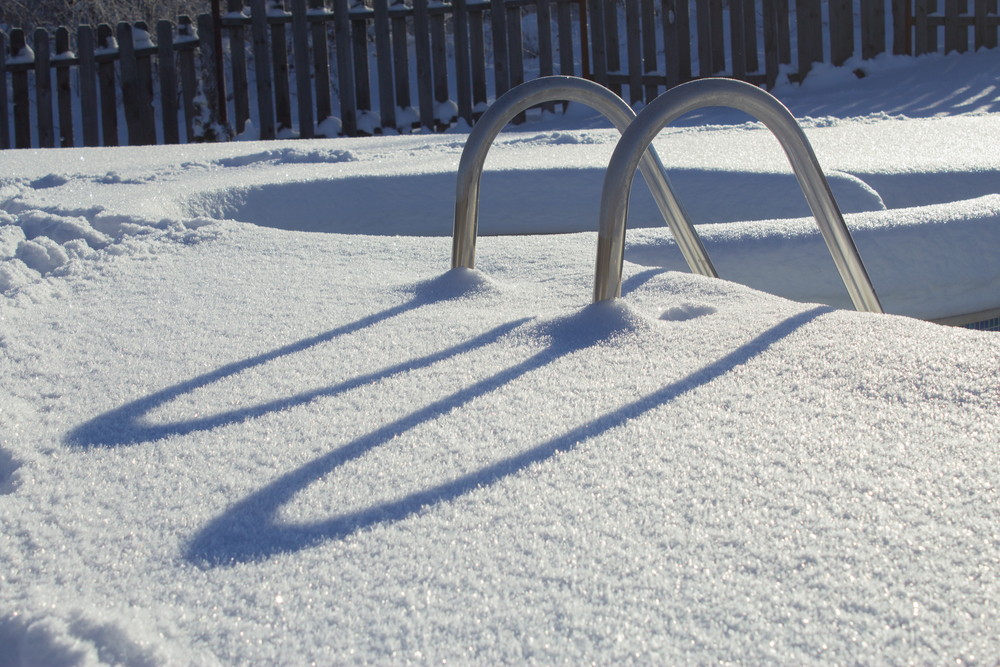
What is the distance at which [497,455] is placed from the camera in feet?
3.09

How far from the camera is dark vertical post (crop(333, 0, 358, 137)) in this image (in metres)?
6.39

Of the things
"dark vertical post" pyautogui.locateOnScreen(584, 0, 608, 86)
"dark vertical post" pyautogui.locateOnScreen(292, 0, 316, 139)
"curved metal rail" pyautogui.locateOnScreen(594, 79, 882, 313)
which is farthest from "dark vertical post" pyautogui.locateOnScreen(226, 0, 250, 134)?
"curved metal rail" pyautogui.locateOnScreen(594, 79, 882, 313)

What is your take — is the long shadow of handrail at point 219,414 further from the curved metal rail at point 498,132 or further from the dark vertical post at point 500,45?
the dark vertical post at point 500,45

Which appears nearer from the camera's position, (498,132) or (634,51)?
(498,132)

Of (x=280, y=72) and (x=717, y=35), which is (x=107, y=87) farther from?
(x=717, y=35)

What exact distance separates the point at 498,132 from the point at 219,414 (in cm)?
88

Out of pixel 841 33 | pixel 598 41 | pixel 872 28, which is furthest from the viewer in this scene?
pixel 872 28

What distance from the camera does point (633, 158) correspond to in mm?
1327

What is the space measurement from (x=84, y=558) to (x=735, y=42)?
298 inches

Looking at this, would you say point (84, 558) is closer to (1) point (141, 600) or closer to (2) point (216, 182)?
(1) point (141, 600)

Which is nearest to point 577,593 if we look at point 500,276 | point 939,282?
point 500,276

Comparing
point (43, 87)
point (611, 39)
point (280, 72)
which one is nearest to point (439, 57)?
point (280, 72)

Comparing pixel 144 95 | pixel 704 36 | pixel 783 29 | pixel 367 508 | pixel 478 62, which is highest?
pixel 783 29

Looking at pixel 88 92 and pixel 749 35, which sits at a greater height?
pixel 749 35
